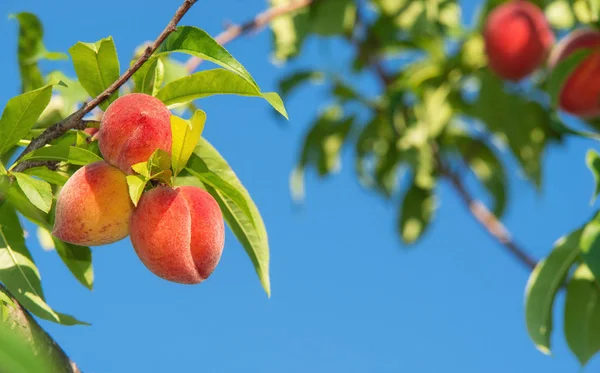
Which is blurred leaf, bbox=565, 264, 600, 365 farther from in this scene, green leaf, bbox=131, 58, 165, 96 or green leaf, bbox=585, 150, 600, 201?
green leaf, bbox=131, 58, 165, 96

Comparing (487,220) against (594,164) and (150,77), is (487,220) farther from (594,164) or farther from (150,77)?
(150,77)

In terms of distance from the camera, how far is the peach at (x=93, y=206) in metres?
0.78

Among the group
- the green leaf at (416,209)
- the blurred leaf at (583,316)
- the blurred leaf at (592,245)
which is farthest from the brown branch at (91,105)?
the green leaf at (416,209)

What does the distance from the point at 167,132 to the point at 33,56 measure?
1.62 feet

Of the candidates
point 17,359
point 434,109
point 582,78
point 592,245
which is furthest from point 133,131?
point 434,109

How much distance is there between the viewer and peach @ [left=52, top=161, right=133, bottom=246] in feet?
2.56

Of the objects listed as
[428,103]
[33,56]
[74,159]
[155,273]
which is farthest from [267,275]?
[428,103]

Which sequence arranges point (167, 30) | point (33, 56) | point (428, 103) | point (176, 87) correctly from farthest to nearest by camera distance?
1. point (428, 103)
2. point (33, 56)
3. point (176, 87)
4. point (167, 30)

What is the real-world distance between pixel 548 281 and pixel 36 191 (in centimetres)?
82

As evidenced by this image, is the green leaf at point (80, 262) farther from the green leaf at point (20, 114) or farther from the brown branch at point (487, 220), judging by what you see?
the brown branch at point (487, 220)

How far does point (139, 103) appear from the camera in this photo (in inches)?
31.1

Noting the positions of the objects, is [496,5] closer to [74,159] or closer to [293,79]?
[293,79]

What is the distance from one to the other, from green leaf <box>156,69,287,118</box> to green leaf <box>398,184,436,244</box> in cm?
185

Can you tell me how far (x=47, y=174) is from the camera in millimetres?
843
